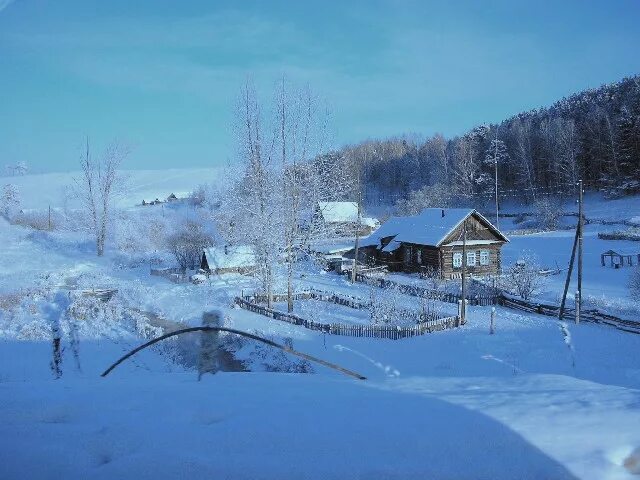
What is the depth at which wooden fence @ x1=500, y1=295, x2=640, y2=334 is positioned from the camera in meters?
18.8

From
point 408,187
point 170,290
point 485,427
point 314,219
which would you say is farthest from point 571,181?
point 485,427

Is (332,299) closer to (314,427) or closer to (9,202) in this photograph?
(314,427)

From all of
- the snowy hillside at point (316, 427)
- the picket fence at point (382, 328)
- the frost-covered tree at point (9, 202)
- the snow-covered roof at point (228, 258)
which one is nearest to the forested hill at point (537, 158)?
the snow-covered roof at point (228, 258)

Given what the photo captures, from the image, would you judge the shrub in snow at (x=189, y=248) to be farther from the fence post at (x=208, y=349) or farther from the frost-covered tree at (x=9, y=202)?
the fence post at (x=208, y=349)

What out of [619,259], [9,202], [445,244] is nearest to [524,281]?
[445,244]

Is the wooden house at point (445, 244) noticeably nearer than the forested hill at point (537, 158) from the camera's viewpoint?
Yes

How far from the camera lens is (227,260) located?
1341 inches

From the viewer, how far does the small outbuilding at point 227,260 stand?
33.7m

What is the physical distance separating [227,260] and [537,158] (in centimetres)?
5223

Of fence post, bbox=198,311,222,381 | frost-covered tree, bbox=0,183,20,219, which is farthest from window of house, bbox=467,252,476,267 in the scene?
frost-covered tree, bbox=0,183,20,219

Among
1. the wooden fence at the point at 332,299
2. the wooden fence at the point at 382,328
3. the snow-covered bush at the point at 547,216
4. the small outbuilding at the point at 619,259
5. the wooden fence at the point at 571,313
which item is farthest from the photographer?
the snow-covered bush at the point at 547,216

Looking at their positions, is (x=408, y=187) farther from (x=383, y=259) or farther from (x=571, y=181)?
(x=383, y=259)

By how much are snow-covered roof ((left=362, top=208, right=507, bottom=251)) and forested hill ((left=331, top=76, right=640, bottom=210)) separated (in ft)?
88.0

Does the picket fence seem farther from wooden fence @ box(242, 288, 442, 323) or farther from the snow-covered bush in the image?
the snow-covered bush
